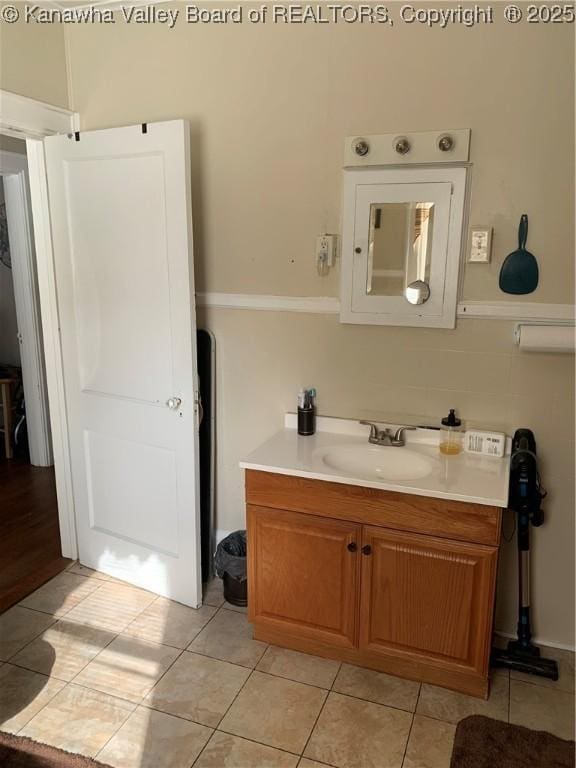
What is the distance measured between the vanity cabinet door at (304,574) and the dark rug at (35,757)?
0.78 metres

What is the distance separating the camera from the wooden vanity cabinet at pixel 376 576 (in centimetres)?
199

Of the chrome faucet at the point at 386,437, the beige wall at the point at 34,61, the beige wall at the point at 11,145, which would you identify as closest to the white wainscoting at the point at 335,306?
the chrome faucet at the point at 386,437

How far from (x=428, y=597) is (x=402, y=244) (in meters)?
1.32

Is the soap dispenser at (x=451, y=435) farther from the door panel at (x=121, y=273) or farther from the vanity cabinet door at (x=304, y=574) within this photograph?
the door panel at (x=121, y=273)

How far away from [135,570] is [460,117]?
7.88 feet

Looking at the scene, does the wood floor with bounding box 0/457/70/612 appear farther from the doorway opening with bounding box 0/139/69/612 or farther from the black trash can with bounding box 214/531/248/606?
the black trash can with bounding box 214/531/248/606

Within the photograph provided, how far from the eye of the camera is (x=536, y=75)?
6.56ft

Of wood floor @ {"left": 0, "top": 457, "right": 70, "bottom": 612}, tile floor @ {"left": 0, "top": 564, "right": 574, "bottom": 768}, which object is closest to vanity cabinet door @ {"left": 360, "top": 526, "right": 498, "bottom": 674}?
tile floor @ {"left": 0, "top": 564, "right": 574, "bottom": 768}

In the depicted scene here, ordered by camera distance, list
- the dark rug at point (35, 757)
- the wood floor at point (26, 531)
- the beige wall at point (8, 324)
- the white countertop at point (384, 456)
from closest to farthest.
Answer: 1. the dark rug at point (35, 757)
2. the white countertop at point (384, 456)
3. the wood floor at point (26, 531)
4. the beige wall at point (8, 324)

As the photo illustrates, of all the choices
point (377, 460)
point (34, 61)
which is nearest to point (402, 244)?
point (377, 460)

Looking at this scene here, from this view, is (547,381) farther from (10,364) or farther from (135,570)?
(10,364)

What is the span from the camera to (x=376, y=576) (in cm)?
211

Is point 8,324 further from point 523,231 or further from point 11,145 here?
point 523,231

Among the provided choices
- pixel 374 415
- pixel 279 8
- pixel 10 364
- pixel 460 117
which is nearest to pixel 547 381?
pixel 374 415
